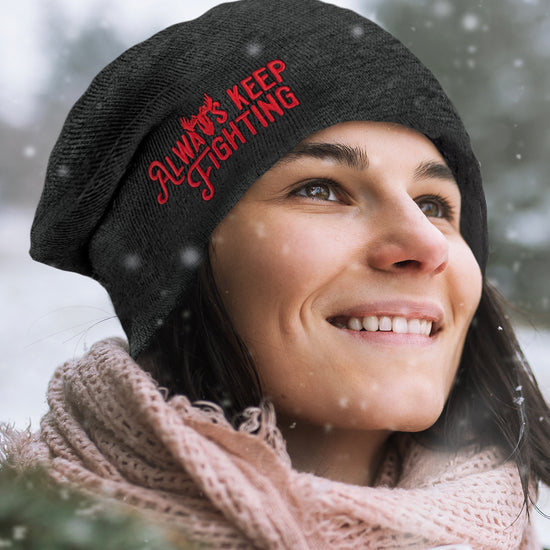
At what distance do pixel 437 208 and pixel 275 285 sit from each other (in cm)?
60

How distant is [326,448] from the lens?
1533 millimetres

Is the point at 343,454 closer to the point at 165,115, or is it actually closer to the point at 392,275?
the point at 392,275

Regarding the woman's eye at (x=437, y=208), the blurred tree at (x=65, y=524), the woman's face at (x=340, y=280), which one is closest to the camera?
the blurred tree at (x=65, y=524)

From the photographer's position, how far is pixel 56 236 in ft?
5.50

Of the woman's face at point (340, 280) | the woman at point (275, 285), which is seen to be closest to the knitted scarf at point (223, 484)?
the woman at point (275, 285)

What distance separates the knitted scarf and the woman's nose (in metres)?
0.43

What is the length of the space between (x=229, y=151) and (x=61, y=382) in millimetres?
778

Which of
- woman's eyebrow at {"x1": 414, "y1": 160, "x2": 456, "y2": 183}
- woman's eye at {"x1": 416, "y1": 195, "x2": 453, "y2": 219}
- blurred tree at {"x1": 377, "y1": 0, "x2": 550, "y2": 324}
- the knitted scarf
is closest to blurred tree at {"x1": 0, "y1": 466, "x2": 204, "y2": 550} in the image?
the knitted scarf

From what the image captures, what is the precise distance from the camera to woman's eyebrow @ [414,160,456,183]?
1517 mm

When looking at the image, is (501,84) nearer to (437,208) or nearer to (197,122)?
(437,208)

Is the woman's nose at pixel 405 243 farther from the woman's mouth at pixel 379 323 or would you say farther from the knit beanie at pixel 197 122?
the knit beanie at pixel 197 122

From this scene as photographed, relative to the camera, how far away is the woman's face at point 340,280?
1.36 meters

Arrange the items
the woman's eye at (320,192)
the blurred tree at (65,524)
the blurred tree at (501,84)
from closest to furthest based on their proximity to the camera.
A: the blurred tree at (65,524), the woman's eye at (320,192), the blurred tree at (501,84)

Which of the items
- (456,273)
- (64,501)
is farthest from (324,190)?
(64,501)
